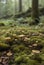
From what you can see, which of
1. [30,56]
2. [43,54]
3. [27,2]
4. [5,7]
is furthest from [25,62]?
[27,2]

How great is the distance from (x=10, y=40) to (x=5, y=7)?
20.2 meters

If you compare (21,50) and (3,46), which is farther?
(3,46)

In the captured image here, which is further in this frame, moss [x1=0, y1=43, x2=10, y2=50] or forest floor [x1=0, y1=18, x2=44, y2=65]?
moss [x1=0, y1=43, x2=10, y2=50]

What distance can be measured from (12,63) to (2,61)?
321mm

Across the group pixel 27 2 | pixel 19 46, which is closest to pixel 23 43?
pixel 19 46

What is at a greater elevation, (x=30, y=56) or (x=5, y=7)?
(x=30, y=56)

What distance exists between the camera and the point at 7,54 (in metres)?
4.63

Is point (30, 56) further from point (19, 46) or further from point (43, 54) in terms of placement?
point (19, 46)

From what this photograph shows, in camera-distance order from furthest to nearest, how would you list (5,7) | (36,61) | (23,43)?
(5,7)
(23,43)
(36,61)

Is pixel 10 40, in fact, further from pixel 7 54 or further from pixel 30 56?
pixel 30 56

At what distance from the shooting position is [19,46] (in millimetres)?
4926

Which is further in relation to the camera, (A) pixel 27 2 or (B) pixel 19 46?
(A) pixel 27 2

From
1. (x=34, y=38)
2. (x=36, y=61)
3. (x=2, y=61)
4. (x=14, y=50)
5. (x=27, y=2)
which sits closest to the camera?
(x=36, y=61)

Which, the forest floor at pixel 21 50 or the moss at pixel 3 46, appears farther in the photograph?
the moss at pixel 3 46
